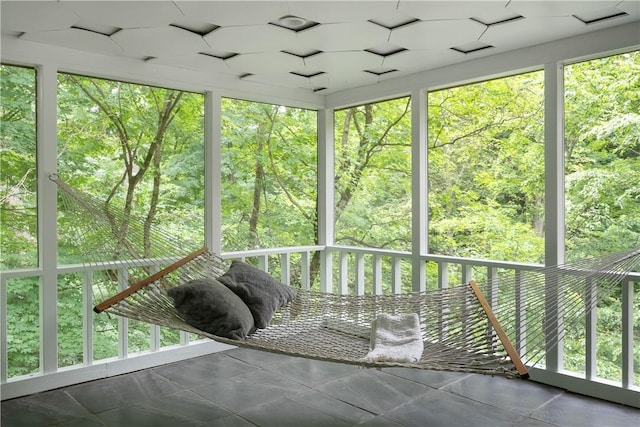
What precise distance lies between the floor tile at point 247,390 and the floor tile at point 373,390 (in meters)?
0.24

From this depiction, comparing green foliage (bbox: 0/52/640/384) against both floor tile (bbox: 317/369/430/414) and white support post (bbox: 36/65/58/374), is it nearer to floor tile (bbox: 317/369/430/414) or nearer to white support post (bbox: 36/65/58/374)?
white support post (bbox: 36/65/58/374)

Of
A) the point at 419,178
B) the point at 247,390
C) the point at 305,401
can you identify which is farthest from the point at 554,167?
the point at 247,390

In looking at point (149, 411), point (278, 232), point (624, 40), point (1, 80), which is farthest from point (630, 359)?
point (1, 80)

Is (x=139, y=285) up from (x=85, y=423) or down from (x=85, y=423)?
up

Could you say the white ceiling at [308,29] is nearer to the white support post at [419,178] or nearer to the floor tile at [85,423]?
the white support post at [419,178]

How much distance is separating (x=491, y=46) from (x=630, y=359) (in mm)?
2061

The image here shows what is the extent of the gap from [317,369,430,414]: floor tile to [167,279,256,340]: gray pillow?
0.75 m

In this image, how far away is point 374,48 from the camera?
3.21m

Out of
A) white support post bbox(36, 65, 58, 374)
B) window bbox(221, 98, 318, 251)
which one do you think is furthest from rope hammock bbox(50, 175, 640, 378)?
window bbox(221, 98, 318, 251)

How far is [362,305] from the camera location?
3.06 metres

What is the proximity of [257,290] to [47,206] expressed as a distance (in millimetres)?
1446

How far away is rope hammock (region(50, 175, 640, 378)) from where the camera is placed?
221 cm

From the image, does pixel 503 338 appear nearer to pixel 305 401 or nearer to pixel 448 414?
pixel 448 414

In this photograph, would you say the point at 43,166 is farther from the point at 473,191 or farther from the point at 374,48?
the point at 473,191
